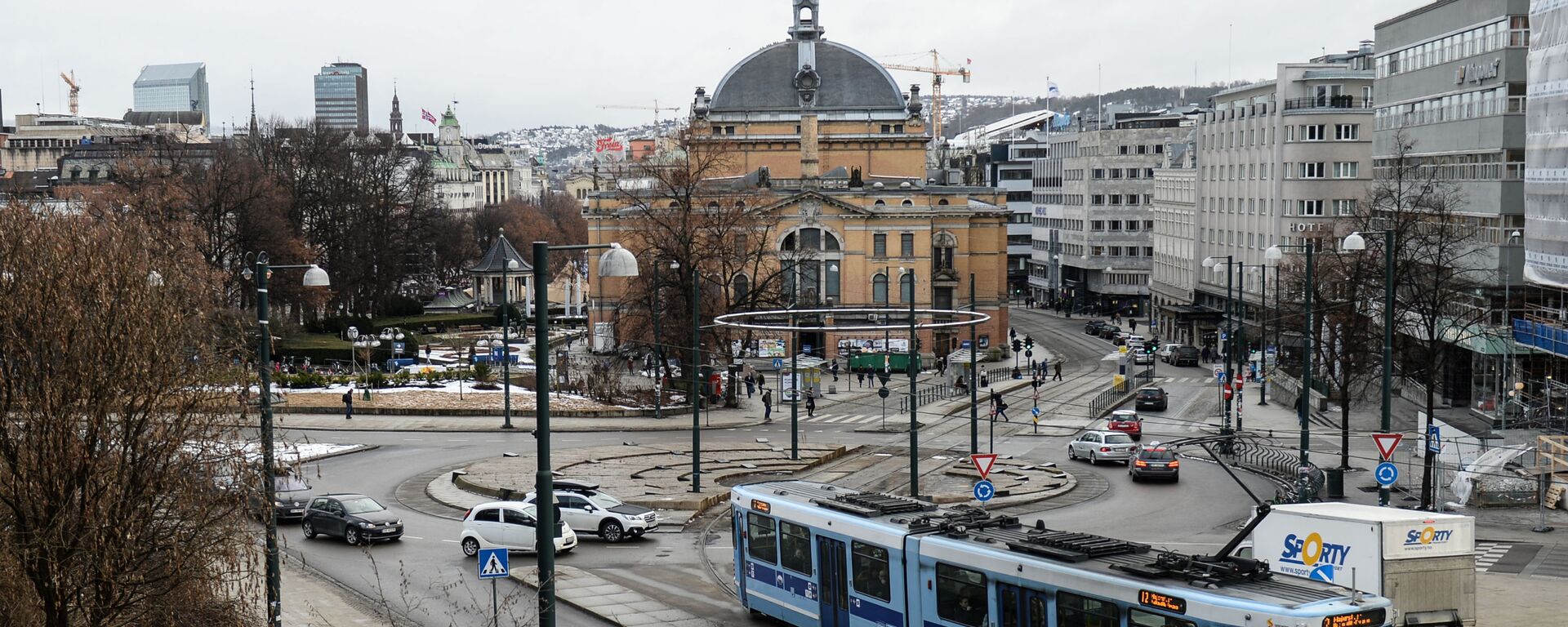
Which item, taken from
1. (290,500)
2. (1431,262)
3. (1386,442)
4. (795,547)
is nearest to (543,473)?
(795,547)

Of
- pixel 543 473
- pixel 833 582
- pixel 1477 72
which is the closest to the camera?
pixel 543 473

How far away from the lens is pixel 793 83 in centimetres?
10750

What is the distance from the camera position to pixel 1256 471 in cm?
4353

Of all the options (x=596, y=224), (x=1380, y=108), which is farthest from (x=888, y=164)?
(x=1380, y=108)

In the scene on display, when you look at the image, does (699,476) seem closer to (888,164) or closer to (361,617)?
(361,617)

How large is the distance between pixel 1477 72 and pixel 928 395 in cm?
2665

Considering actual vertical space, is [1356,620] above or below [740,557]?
above

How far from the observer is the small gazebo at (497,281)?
213ft

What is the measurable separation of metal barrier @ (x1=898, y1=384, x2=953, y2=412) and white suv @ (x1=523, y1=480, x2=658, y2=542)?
30847 millimetres

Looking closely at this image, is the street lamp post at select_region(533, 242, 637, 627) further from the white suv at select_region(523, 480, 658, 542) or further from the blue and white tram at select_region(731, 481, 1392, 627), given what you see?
the white suv at select_region(523, 480, 658, 542)

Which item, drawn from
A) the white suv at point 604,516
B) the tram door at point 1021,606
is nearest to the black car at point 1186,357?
the white suv at point 604,516

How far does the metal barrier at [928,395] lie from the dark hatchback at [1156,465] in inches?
838

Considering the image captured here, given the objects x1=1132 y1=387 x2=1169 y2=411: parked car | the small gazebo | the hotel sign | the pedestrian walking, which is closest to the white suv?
the small gazebo

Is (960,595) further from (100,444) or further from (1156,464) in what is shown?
(1156,464)
